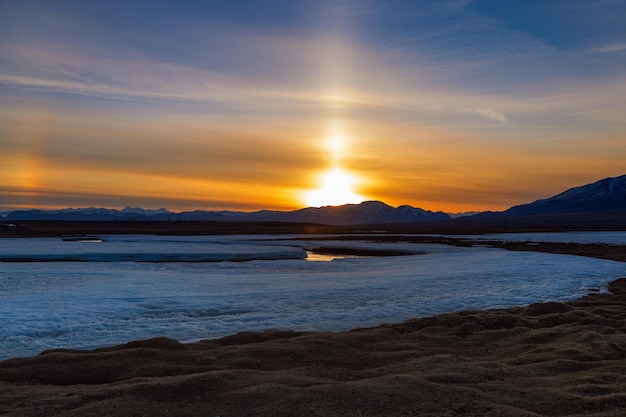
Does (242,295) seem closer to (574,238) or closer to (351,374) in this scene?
(351,374)

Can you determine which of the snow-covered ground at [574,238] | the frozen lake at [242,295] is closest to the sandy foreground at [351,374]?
the frozen lake at [242,295]

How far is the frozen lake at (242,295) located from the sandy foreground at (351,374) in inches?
76.5

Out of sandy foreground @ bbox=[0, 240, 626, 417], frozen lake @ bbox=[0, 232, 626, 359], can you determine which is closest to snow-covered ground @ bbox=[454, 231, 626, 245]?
frozen lake @ bbox=[0, 232, 626, 359]

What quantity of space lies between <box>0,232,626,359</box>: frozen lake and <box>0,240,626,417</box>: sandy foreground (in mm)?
1943

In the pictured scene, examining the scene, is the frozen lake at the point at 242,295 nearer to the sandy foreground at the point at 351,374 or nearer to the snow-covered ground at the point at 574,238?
the sandy foreground at the point at 351,374

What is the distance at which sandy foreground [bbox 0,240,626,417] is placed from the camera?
6.46 meters

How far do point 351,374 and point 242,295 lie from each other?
9.51m

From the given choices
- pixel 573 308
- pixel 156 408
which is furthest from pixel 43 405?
pixel 573 308

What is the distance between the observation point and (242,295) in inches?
682

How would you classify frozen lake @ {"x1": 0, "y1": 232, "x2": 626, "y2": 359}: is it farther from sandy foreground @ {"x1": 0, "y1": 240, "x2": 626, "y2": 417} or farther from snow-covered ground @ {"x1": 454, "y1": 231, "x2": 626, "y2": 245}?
snow-covered ground @ {"x1": 454, "y1": 231, "x2": 626, "y2": 245}

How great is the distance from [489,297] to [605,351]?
795 centimetres

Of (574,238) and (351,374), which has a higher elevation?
(574,238)

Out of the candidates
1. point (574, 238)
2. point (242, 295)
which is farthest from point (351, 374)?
point (574, 238)

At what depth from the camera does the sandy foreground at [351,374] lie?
21.2 ft
